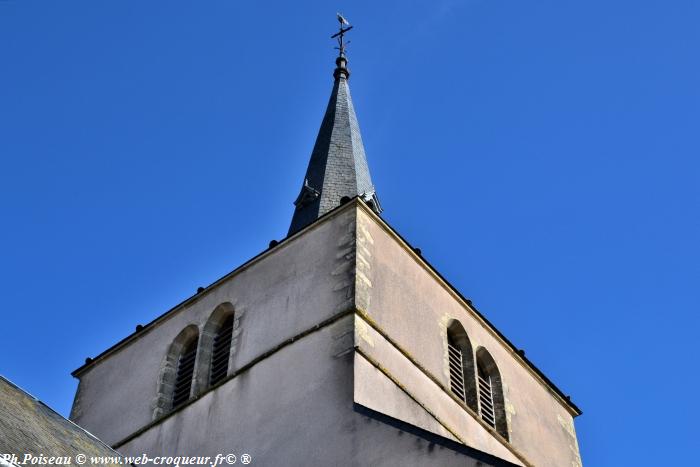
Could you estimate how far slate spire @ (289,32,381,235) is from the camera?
1953 centimetres

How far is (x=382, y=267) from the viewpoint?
53.8ft

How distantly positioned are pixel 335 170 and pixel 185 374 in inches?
192

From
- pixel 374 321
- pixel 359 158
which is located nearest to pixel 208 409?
pixel 374 321

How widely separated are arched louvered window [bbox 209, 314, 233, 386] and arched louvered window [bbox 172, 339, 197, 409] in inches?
11.0

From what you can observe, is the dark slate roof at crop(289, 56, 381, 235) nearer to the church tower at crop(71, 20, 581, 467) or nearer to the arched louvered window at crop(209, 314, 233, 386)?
the church tower at crop(71, 20, 581, 467)

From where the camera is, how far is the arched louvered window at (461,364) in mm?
16375

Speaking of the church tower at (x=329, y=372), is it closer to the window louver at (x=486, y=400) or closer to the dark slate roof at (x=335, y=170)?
the window louver at (x=486, y=400)

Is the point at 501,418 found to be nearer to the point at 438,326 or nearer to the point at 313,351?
the point at 438,326

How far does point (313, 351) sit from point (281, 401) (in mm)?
701

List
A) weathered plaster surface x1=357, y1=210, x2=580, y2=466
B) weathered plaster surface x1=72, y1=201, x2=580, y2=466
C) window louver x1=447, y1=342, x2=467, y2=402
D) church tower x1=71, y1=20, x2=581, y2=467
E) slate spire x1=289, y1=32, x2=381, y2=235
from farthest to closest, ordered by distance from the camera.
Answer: slate spire x1=289, y1=32, x2=381, y2=235
window louver x1=447, y1=342, x2=467, y2=402
weathered plaster surface x1=357, y1=210, x2=580, y2=466
church tower x1=71, y1=20, x2=581, y2=467
weathered plaster surface x1=72, y1=201, x2=580, y2=466

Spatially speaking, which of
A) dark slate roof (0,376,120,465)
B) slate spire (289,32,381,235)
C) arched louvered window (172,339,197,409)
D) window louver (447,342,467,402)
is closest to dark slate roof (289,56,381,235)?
slate spire (289,32,381,235)

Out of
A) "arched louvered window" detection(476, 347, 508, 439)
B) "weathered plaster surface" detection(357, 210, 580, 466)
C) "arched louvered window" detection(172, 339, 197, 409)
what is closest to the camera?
"weathered plaster surface" detection(357, 210, 580, 466)

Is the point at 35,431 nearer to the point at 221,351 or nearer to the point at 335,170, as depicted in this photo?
the point at 221,351

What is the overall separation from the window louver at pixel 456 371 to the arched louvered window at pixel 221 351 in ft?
9.33
